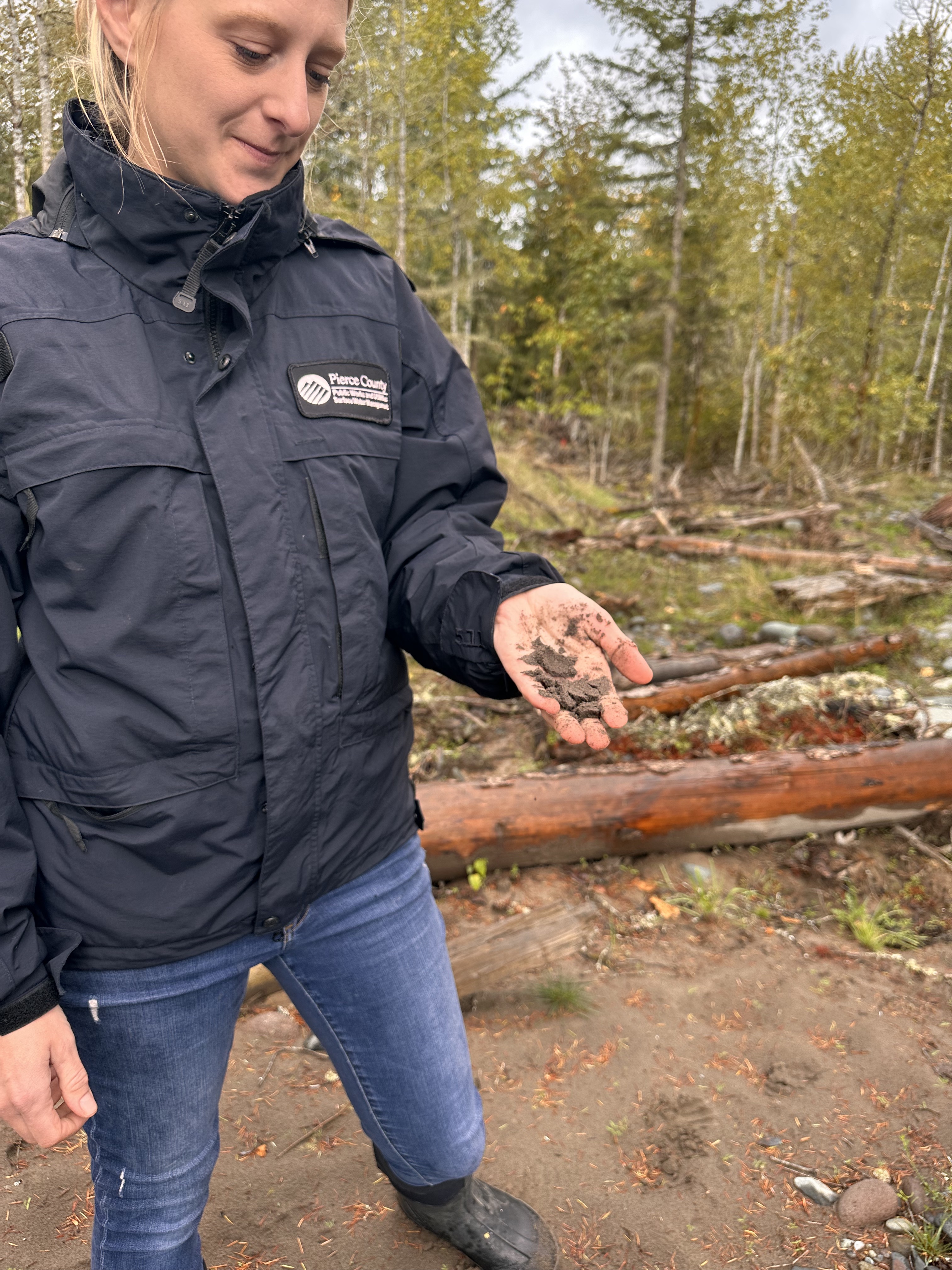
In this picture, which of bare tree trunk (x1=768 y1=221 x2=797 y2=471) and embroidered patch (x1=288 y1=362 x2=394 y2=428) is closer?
embroidered patch (x1=288 y1=362 x2=394 y2=428)

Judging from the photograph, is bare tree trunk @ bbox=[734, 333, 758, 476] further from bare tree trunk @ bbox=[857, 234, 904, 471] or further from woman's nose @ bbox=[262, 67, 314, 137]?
woman's nose @ bbox=[262, 67, 314, 137]

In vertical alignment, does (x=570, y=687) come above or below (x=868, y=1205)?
above

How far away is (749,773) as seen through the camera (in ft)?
14.2

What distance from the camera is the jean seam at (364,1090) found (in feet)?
5.98

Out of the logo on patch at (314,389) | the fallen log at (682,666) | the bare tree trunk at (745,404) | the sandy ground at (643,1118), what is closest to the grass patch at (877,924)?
→ the sandy ground at (643,1118)

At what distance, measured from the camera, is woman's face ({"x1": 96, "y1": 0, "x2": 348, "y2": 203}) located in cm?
129

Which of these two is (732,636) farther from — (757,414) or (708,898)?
(757,414)

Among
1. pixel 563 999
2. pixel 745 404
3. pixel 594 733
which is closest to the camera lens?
pixel 594 733

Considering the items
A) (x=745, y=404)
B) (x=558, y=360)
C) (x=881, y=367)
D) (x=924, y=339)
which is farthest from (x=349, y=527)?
(x=558, y=360)

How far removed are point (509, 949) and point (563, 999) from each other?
302mm

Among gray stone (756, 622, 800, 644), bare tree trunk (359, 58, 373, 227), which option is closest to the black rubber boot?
gray stone (756, 622, 800, 644)

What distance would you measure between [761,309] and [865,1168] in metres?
23.1

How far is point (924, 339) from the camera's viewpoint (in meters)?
9.72

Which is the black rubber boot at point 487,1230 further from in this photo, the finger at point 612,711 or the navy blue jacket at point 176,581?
the finger at point 612,711
